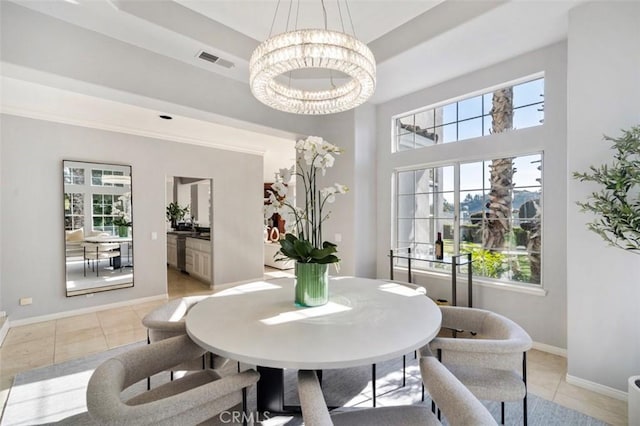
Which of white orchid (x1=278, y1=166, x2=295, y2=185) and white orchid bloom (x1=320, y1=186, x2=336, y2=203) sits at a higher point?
white orchid (x1=278, y1=166, x2=295, y2=185)

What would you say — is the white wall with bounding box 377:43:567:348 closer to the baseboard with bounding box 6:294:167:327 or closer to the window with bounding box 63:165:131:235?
the baseboard with bounding box 6:294:167:327

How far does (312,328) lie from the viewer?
1408 mm

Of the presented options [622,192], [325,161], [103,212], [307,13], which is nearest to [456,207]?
[622,192]

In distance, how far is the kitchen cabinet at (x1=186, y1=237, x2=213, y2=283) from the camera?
18.6 feet

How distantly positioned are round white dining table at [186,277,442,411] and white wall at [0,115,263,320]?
3.43 meters

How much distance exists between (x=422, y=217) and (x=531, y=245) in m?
1.20

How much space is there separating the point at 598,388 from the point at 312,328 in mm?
2362

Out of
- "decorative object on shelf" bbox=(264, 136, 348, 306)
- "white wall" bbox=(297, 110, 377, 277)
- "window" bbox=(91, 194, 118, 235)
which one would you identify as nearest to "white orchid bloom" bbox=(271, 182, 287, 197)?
"decorative object on shelf" bbox=(264, 136, 348, 306)

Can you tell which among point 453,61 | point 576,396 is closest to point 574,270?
point 576,396

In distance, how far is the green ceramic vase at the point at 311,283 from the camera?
66.7 inches

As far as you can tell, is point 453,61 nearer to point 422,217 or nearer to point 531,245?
point 422,217

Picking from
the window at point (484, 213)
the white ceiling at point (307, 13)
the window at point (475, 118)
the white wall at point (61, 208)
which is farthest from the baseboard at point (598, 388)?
the white wall at point (61, 208)

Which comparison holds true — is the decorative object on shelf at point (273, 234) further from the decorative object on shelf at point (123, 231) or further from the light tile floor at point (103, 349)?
the decorative object on shelf at point (123, 231)

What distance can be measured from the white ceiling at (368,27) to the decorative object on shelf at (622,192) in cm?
121
